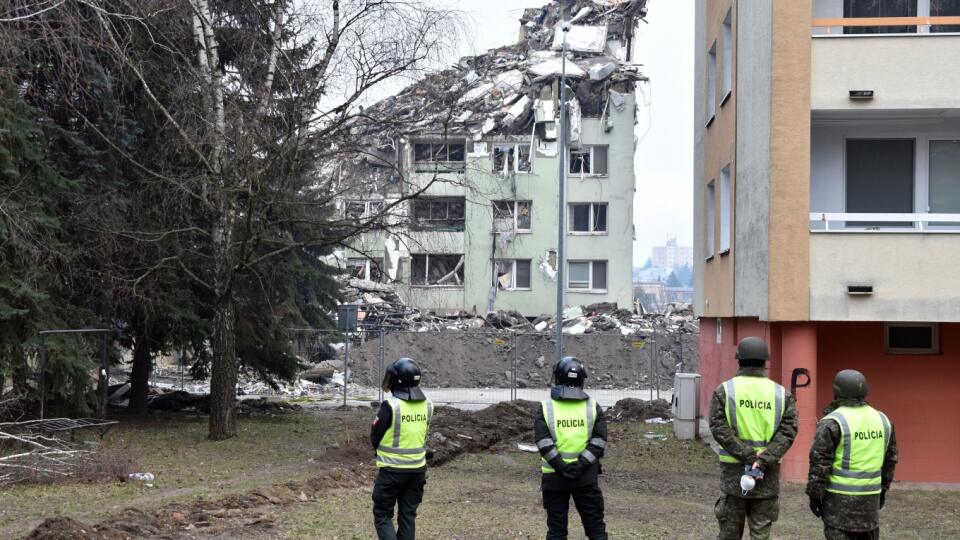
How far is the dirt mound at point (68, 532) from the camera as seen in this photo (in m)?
8.91

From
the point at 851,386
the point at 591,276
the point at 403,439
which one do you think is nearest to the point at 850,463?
the point at 851,386

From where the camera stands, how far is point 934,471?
1567 cm

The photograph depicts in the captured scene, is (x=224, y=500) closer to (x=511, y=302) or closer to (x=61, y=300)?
(x=61, y=300)

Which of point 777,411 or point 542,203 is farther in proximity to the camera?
point 542,203

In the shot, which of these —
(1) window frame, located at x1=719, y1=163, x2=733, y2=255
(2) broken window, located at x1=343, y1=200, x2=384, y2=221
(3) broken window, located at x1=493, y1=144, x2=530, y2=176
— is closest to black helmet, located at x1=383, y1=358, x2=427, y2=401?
(2) broken window, located at x1=343, y1=200, x2=384, y2=221

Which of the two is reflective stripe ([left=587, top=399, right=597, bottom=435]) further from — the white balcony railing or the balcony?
the balcony

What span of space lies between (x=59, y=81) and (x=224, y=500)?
8092 millimetres

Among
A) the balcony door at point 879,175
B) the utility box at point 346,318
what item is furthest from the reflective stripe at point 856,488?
the utility box at point 346,318

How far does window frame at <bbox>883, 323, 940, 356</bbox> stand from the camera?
16.0 m

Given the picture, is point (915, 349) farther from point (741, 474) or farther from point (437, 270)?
point (437, 270)

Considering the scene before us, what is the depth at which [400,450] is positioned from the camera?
337 inches

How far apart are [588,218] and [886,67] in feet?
115

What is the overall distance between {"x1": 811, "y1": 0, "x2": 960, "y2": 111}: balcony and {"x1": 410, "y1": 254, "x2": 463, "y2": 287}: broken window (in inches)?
1416

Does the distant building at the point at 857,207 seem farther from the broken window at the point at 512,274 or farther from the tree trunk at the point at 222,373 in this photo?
the broken window at the point at 512,274
